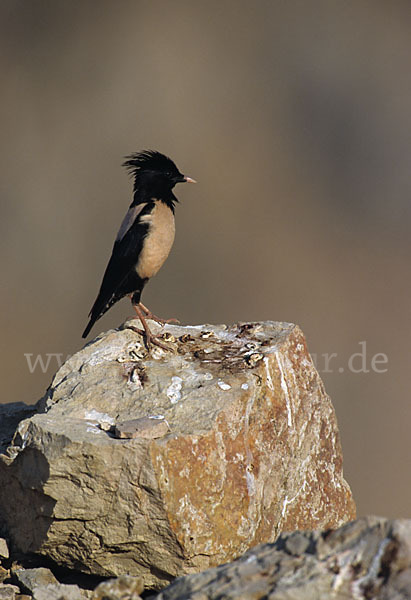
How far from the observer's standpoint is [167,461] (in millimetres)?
3350

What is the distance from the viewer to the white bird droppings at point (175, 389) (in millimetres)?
3875

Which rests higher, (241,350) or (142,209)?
(142,209)

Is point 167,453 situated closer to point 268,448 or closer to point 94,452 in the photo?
point 94,452

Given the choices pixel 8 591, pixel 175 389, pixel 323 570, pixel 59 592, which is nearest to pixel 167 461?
pixel 175 389

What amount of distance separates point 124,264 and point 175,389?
70.0 inches

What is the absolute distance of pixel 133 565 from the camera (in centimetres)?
344

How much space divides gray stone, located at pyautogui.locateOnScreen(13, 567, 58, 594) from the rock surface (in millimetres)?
1160

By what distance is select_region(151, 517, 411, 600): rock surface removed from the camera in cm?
215

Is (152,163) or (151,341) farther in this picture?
(152,163)

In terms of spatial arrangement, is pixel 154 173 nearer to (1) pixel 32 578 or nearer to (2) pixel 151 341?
(2) pixel 151 341

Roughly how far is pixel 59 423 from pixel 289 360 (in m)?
1.49

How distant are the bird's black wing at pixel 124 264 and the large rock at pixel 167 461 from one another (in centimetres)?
110

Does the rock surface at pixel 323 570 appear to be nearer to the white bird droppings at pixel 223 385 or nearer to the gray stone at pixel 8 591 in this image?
the gray stone at pixel 8 591

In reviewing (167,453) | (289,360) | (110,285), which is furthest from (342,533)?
(110,285)
